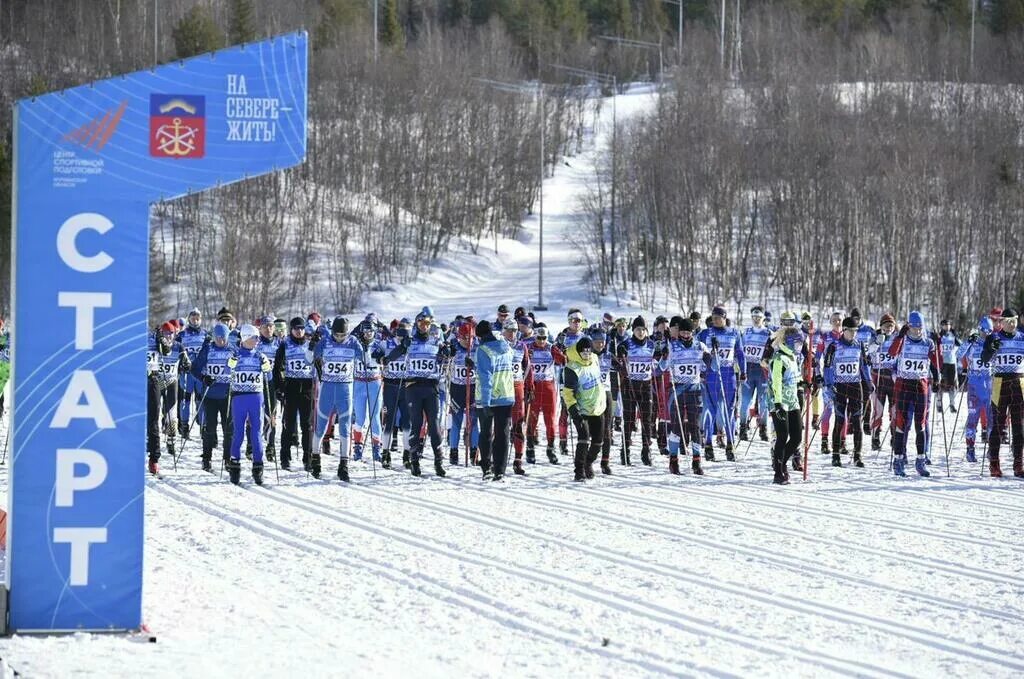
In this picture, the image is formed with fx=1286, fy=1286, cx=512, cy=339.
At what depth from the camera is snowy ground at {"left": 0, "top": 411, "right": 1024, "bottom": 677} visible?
7.58 meters

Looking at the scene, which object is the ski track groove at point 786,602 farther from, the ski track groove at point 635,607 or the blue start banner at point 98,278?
the blue start banner at point 98,278

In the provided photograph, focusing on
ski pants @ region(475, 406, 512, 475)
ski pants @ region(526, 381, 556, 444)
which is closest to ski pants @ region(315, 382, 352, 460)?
ski pants @ region(475, 406, 512, 475)

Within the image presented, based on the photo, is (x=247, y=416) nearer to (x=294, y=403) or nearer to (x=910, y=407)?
(x=294, y=403)

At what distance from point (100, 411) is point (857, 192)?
5079 centimetres

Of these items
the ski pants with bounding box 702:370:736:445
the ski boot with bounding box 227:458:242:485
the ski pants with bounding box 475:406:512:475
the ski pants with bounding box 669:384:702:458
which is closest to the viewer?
the ski boot with bounding box 227:458:242:485

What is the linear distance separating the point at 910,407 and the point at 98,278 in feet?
38.6

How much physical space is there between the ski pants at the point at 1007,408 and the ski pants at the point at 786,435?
2.75 metres

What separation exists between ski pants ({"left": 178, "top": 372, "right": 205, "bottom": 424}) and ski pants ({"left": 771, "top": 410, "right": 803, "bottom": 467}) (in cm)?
906

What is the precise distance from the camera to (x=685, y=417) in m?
17.4

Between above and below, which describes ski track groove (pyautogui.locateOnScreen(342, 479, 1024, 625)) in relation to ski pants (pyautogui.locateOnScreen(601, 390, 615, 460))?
below

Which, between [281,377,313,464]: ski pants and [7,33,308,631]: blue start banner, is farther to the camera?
[281,377,313,464]: ski pants

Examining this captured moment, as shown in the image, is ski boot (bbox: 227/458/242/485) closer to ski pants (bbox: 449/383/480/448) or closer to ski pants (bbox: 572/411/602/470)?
ski pants (bbox: 449/383/480/448)

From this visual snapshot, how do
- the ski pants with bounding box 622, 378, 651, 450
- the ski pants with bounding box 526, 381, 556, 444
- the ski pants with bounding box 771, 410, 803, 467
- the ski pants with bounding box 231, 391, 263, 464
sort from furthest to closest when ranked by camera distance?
the ski pants with bounding box 526, 381, 556, 444 → the ski pants with bounding box 622, 378, 651, 450 → the ski pants with bounding box 771, 410, 803, 467 → the ski pants with bounding box 231, 391, 263, 464

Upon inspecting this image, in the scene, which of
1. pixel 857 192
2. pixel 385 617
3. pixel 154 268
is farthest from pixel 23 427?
pixel 857 192
